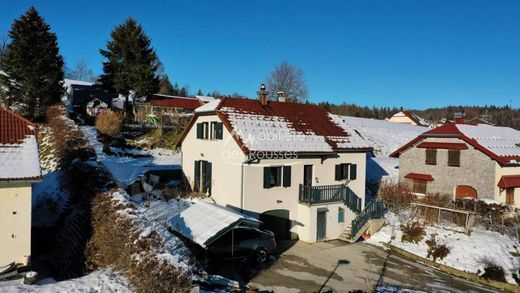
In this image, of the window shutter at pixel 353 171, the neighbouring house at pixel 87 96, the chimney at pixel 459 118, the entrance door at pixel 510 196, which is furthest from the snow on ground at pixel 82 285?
the neighbouring house at pixel 87 96

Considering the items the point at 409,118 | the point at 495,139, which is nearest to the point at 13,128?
the point at 495,139

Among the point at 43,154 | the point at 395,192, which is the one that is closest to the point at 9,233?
the point at 43,154

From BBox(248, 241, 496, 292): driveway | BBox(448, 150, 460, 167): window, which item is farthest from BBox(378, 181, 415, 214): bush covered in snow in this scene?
BBox(248, 241, 496, 292): driveway

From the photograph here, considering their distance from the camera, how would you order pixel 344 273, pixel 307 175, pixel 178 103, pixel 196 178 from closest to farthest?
1. pixel 344 273
2. pixel 307 175
3. pixel 196 178
4. pixel 178 103

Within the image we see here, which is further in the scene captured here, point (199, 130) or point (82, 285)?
point (199, 130)

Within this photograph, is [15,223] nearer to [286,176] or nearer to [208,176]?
[208,176]

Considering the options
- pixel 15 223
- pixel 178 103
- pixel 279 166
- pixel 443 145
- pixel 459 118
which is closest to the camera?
pixel 15 223

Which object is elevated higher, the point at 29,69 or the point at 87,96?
the point at 29,69

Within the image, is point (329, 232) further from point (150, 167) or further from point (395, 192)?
point (150, 167)
